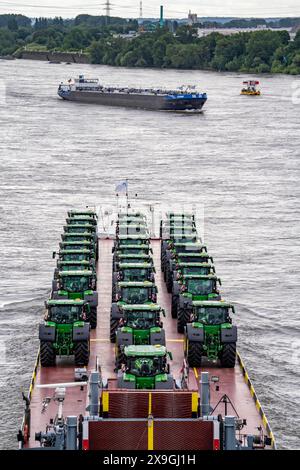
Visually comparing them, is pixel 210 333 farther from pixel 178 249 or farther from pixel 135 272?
pixel 178 249

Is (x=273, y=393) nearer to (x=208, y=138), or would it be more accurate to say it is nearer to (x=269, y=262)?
(x=269, y=262)

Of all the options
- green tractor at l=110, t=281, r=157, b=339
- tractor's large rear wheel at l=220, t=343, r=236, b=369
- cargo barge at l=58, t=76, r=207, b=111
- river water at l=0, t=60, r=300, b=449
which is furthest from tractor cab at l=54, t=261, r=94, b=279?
cargo barge at l=58, t=76, r=207, b=111

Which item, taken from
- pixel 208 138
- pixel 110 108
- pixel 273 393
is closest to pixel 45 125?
pixel 208 138

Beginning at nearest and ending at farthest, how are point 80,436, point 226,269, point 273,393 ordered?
point 80,436
point 273,393
point 226,269

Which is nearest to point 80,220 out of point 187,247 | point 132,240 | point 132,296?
point 132,240
